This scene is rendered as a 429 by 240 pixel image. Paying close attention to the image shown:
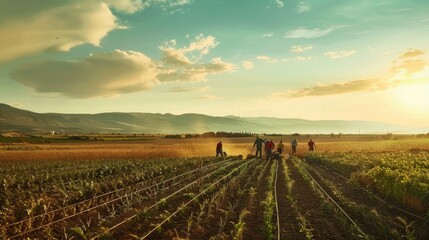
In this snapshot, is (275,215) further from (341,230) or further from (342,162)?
(342,162)

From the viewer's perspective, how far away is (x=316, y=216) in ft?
44.6

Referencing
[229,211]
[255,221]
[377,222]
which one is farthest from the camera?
[229,211]

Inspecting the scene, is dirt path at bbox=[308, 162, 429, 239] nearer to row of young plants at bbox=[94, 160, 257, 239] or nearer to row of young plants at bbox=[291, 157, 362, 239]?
row of young plants at bbox=[291, 157, 362, 239]

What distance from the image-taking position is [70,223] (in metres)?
12.4

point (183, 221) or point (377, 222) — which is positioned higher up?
point (377, 222)

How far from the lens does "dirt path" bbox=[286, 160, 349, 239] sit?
37.1 ft

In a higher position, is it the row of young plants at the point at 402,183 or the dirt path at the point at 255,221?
the row of young plants at the point at 402,183

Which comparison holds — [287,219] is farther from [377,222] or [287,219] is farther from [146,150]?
[146,150]

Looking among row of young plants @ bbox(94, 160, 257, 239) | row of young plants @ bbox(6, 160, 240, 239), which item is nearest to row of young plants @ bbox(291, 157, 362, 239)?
row of young plants @ bbox(94, 160, 257, 239)

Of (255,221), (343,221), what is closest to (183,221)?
(255,221)

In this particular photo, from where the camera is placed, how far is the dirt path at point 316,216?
37.1ft

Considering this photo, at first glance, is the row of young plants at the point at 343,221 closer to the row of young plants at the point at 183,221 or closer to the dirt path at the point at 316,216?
the dirt path at the point at 316,216

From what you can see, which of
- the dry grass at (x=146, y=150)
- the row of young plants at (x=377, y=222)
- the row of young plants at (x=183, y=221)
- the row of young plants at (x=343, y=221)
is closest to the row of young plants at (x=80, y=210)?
the row of young plants at (x=183, y=221)

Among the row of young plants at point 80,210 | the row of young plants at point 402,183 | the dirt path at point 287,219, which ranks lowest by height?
the row of young plants at point 80,210
